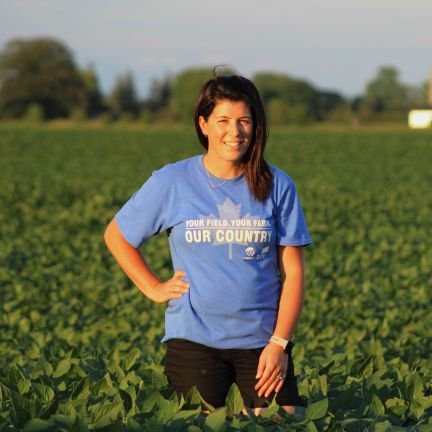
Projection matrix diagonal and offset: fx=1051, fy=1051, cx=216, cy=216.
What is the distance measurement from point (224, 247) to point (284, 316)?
0.34 metres

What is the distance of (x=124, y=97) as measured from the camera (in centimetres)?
12650

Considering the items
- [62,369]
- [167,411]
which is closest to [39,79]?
[62,369]

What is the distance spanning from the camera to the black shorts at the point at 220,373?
3.94 m

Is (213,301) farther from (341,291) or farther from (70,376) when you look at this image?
(341,291)

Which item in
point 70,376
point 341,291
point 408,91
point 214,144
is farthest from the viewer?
point 408,91

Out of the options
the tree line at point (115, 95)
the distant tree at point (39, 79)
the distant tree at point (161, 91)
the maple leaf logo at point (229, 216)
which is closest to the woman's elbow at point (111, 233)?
the maple leaf logo at point (229, 216)

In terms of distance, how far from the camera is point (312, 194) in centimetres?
2066

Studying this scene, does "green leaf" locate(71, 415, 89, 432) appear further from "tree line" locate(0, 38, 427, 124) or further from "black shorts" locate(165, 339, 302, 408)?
"tree line" locate(0, 38, 427, 124)

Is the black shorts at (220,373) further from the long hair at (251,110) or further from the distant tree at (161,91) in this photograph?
the distant tree at (161,91)

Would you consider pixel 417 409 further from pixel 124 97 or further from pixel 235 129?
pixel 124 97

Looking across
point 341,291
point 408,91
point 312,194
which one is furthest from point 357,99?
point 341,291

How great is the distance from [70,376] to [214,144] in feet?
4.94

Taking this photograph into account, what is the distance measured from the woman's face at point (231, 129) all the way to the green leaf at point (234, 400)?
86cm

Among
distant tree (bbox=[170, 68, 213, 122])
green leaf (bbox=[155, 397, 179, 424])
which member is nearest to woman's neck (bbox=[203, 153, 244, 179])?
green leaf (bbox=[155, 397, 179, 424])
